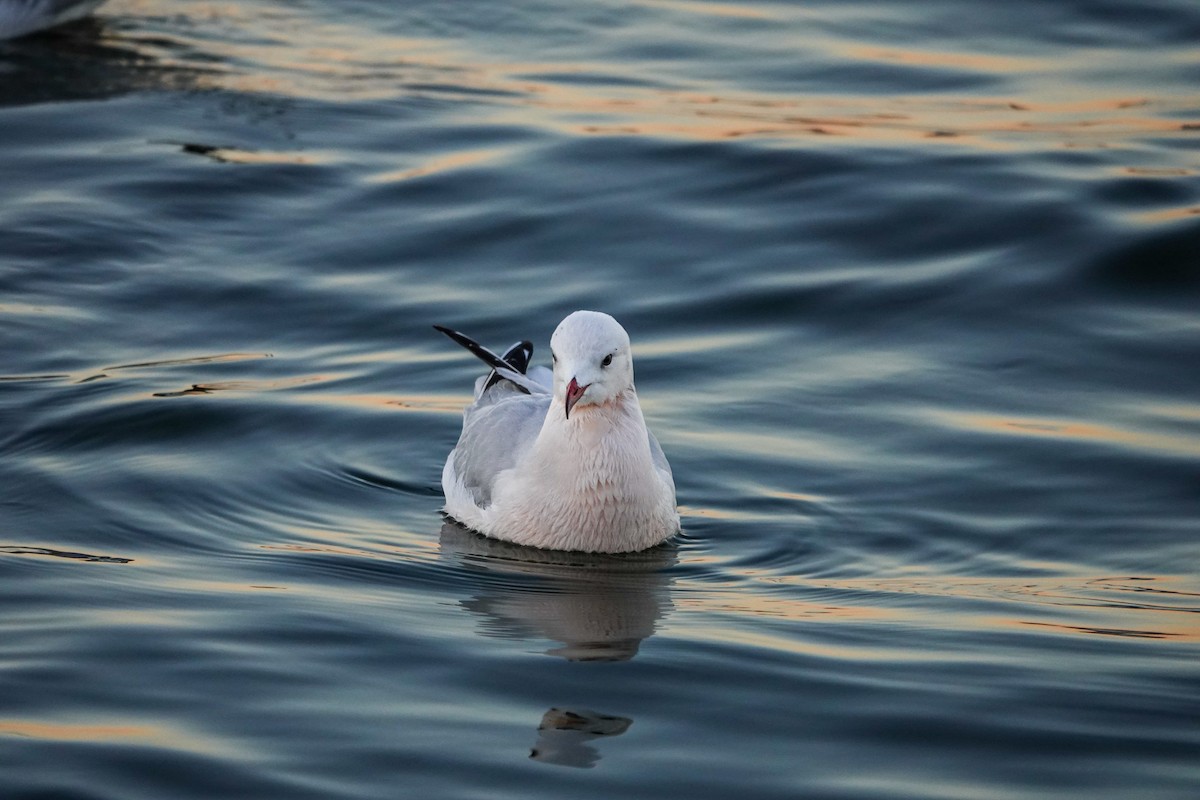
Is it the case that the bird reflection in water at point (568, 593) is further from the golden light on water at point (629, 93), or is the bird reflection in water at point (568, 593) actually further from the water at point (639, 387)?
the golden light on water at point (629, 93)

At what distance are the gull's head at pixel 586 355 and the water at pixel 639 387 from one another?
76 cm

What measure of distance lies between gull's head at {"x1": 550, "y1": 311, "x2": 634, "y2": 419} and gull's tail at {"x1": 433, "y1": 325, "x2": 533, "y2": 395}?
1318 mm

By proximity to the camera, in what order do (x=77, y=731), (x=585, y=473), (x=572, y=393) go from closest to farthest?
(x=77, y=731) → (x=572, y=393) → (x=585, y=473)

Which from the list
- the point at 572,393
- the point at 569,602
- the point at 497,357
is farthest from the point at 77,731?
the point at 497,357

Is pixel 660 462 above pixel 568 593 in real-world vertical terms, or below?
above

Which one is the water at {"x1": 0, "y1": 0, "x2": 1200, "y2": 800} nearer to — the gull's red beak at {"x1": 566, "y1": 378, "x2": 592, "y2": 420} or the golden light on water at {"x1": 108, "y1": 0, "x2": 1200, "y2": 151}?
the golden light on water at {"x1": 108, "y1": 0, "x2": 1200, "y2": 151}

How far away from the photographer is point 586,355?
24.0 ft

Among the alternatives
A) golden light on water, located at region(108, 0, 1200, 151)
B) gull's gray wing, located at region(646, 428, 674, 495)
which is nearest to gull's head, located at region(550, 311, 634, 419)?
gull's gray wing, located at region(646, 428, 674, 495)

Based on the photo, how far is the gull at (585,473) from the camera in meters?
7.38

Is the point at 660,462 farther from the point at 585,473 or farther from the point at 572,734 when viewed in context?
the point at 572,734

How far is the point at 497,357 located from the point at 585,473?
136 centimetres

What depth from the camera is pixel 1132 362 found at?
33.1 ft

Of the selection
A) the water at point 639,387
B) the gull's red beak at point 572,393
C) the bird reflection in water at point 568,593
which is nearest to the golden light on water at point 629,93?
the water at point 639,387

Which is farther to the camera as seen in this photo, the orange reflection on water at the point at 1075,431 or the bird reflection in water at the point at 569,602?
the orange reflection on water at the point at 1075,431
